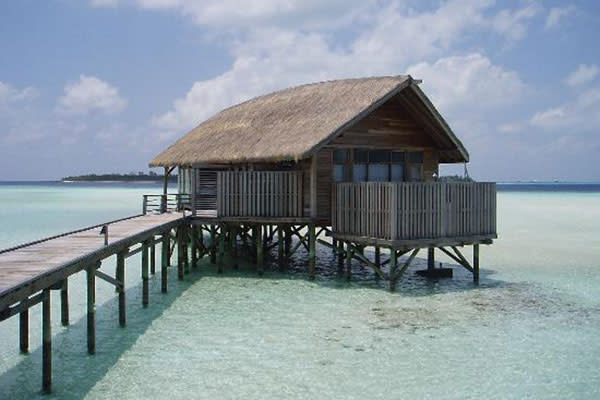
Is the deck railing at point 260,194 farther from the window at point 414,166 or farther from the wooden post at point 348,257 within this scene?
the window at point 414,166

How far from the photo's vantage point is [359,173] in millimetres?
19078

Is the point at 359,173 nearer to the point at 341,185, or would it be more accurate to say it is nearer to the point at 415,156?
the point at 341,185

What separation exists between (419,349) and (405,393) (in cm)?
223

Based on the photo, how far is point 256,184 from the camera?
62.0 feet

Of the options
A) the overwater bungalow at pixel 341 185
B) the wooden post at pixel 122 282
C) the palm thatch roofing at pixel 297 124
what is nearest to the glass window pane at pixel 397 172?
the overwater bungalow at pixel 341 185

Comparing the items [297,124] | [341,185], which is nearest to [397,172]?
[341,185]

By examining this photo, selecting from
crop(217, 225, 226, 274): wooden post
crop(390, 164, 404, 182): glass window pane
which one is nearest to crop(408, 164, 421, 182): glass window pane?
crop(390, 164, 404, 182): glass window pane

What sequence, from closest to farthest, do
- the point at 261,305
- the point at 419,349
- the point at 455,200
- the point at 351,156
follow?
1. the point at 419,349
2. the point at 261,305
3. the point at 455,200
4. the point at 351,156

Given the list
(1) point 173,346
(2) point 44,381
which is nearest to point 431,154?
(1) point 173,346

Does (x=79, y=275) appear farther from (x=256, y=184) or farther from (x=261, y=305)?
(x=261, y=305)

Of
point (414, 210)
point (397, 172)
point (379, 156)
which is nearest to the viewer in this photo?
point (414, 210)

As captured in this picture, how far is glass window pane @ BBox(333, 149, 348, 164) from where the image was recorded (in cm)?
1866

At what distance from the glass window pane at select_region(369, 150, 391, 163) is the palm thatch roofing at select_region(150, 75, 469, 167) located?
1.64 metres

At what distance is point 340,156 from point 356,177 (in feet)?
2.89
